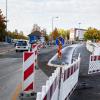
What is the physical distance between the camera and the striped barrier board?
2303 cm

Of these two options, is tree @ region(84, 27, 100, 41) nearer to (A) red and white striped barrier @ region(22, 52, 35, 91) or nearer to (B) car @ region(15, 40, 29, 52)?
(B) car @ region(15, 40, 29, 52)

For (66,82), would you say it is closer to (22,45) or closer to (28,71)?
(28,71)

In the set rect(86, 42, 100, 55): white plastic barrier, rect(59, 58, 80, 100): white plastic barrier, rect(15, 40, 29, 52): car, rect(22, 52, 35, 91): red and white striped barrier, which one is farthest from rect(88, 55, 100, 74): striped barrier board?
rect(15, 40, 29, 52): car

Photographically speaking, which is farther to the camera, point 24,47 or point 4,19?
point 4,19

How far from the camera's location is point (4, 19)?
111688 millimetres

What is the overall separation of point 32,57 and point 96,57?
35.5 ft

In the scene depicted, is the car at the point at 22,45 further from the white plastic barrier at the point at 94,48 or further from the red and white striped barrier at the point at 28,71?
the red and white striped barrier at the point at 28,71

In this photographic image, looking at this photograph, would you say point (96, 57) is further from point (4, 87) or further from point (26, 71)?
point (26, 71)

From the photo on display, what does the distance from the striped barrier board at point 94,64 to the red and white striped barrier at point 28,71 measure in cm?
1029

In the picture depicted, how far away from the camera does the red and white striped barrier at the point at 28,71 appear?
12762 mm

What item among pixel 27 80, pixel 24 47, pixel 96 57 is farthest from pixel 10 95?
pixel 24 47

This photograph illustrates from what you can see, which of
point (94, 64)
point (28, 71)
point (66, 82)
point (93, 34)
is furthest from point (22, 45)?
point (93, 34)

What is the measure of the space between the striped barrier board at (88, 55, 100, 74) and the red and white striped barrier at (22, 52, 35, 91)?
10.3 m

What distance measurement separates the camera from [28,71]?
12.9 metres
